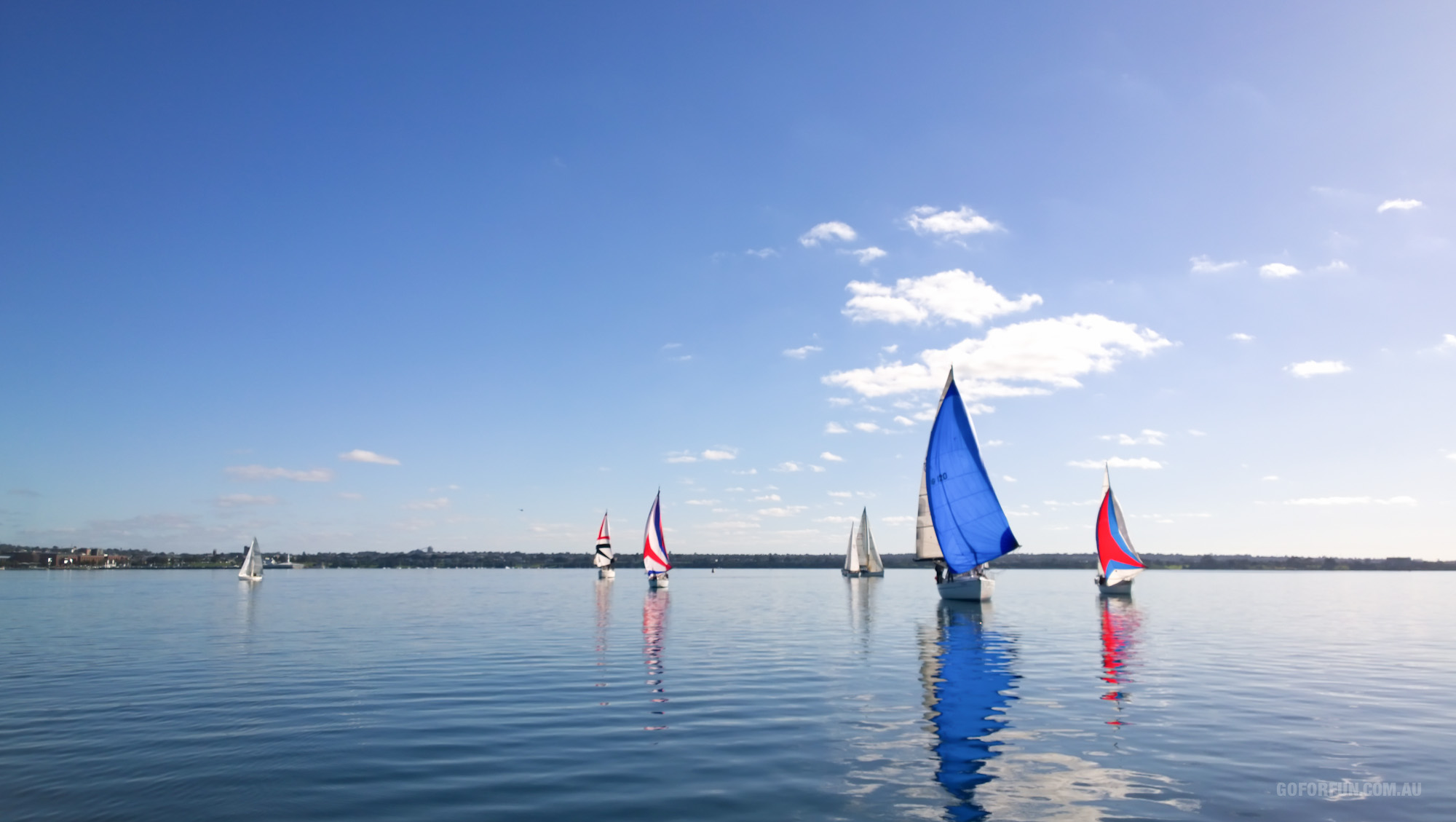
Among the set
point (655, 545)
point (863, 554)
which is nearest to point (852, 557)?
point (863, 554)

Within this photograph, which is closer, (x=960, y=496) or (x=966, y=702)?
(x=966, y=702)

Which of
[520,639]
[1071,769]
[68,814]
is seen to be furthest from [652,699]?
[520,639]

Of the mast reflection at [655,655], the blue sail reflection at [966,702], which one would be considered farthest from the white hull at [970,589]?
the mast reflection at [655,655]

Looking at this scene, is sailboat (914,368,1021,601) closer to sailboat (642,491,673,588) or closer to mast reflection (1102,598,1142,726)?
mast reflection (1102,598,1142,726)

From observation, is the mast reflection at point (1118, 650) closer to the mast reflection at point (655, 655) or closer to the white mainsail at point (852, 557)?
the mast reflection at point (655, 655)

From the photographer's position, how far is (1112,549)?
8562 centimetres

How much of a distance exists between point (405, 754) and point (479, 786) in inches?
134

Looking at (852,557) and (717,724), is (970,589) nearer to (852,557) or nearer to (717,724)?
(717,724)

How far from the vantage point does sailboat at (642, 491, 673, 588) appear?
332 feet

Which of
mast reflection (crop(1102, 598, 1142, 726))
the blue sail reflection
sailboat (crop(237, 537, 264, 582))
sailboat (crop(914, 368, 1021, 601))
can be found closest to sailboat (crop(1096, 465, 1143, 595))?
mast reflection (crop(1102, 598, 1142, 726))

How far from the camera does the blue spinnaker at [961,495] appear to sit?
5703cm

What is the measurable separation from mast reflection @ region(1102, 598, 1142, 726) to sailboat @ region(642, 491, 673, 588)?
52.2 metres

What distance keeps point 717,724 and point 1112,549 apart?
7853 cm

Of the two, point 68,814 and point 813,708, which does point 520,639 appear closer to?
point 813,708
